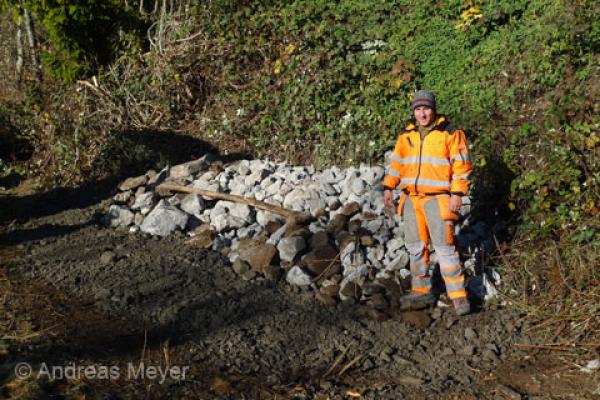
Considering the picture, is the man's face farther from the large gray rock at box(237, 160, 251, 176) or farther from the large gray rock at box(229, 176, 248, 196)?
the large gray rock at box(237, 160, 251, 176)

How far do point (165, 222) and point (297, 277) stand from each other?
2.07 metres

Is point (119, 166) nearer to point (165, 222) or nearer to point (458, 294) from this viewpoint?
point (165, 222)

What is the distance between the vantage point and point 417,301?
213 inches

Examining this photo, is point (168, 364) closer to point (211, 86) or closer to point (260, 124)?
point (260, 124)

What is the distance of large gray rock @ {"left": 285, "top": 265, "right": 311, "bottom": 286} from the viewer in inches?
231

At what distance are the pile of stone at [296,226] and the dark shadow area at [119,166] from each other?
0.80 metres

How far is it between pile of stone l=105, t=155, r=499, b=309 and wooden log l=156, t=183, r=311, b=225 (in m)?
0.07

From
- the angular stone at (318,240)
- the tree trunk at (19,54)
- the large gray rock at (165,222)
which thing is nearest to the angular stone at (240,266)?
the angular stone at (318,240)

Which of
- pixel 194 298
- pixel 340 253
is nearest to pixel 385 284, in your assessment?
pixel 340 253

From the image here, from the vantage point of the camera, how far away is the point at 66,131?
1003cm

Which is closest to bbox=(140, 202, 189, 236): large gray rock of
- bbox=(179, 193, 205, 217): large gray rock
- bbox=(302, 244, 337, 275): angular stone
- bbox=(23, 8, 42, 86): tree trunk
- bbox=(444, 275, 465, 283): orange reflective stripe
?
bbox=(179, 193, 205, 217): large gray rock

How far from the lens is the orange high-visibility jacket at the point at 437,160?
198 inches

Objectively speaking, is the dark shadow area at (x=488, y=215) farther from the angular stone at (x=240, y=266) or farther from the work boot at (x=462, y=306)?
Result: the angular stone at (x=240, y=266)

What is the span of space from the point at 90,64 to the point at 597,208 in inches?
337
